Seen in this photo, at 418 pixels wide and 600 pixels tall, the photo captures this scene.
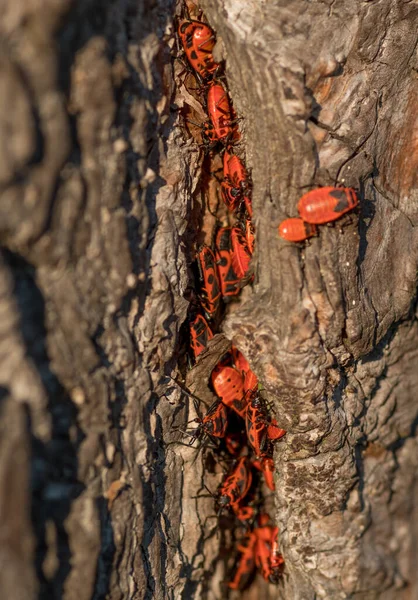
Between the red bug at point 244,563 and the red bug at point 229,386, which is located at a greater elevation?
the red bug at point 229,386

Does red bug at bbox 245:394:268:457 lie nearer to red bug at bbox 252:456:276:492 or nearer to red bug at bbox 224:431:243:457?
red bug at bbox 252:456:276:492

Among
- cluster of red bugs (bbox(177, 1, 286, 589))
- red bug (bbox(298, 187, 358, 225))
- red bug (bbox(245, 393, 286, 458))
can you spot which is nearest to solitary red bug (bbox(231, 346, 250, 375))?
cluster of red bugs (bbox(177, 1, 286, 589))

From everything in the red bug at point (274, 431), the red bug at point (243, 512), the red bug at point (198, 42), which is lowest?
the red bug at point (243, 512)

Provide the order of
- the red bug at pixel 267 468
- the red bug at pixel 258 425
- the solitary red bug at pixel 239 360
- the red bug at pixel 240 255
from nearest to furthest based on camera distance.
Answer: the red bug at pixel 240 255 < the red bug at pixel 258 425 < the solitary red bug at pixel 239 360 < the red bug at pixel 267 468

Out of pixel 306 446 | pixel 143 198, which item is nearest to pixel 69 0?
pixel 143 198

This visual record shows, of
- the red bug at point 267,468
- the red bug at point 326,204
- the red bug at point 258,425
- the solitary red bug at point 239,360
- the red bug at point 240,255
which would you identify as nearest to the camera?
the red bug at point 326,204

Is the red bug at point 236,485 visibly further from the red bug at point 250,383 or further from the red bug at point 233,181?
the red bug at point 233,181

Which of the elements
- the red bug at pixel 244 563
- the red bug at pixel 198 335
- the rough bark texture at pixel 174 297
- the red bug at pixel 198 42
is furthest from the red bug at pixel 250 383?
the red bug at pixel 198 42
